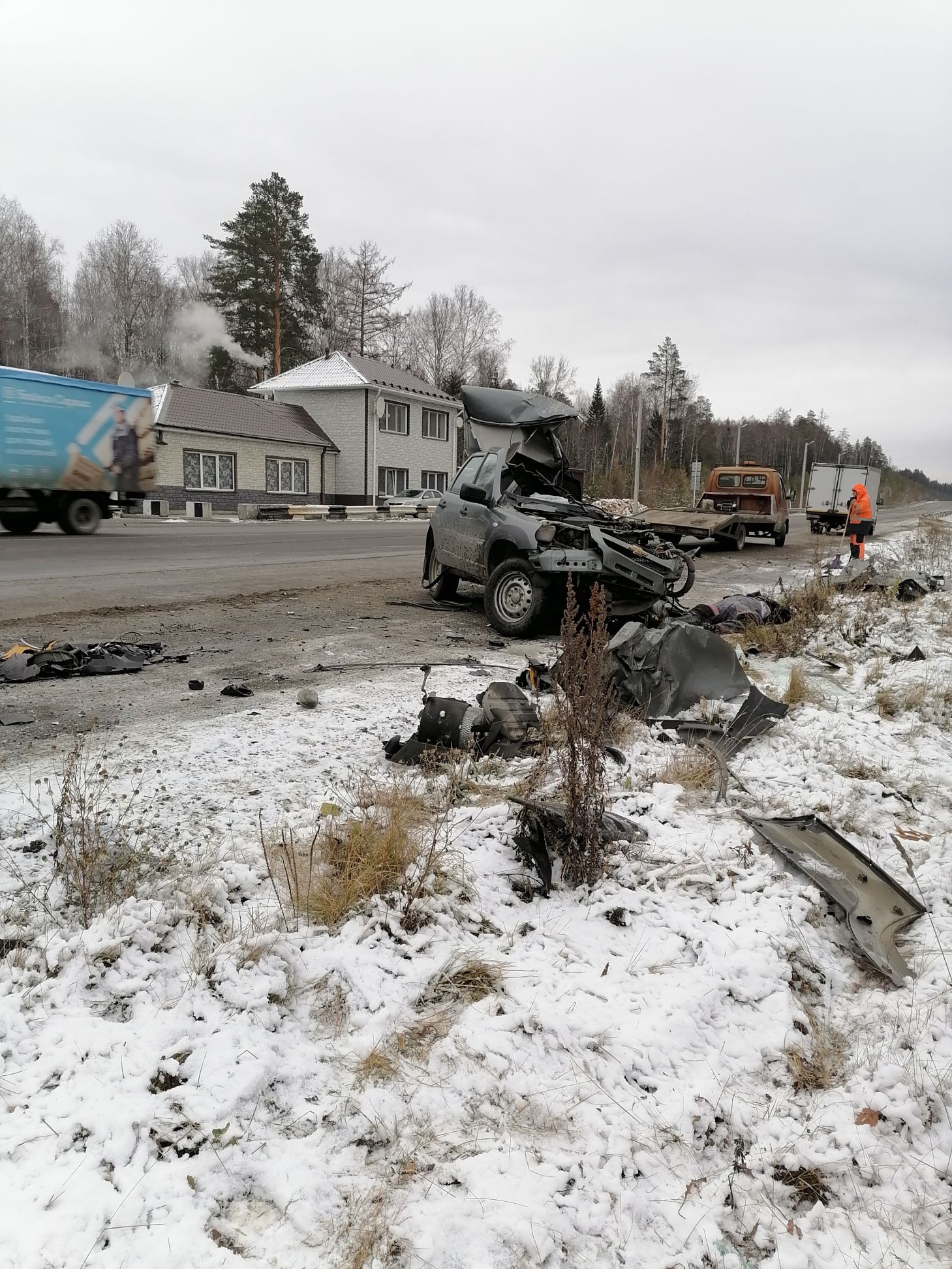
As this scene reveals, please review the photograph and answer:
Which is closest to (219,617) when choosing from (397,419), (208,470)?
(208,470)

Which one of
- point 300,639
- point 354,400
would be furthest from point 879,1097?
point 354,400

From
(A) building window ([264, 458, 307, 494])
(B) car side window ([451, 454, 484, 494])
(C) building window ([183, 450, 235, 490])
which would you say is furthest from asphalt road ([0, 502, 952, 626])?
(A) building window ([264, 458, 307, 494])

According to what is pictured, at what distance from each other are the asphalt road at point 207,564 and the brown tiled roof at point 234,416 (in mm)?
11665

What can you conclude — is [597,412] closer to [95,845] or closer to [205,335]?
[205,335]

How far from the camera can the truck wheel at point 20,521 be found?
18.2m

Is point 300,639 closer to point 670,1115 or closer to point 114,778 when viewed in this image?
point 114,778

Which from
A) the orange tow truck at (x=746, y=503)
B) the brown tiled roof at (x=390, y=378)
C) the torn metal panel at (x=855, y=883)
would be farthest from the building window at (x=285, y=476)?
the torn metal panel at (x=855, y=883)

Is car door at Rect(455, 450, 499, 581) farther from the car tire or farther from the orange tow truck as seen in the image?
the orange tow truck

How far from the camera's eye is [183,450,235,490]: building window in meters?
33.5

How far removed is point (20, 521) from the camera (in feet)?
61.2

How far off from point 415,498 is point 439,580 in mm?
30274

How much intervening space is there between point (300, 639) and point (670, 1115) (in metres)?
5.95

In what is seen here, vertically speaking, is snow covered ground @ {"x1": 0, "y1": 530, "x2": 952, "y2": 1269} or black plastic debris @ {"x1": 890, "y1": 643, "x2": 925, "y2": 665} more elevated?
black plastic debris @ {"x1": 890, "y1": 643, "x2": 925, "y2": 665}

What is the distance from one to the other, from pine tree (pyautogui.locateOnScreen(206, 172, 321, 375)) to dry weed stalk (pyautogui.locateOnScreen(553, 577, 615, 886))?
168ft
